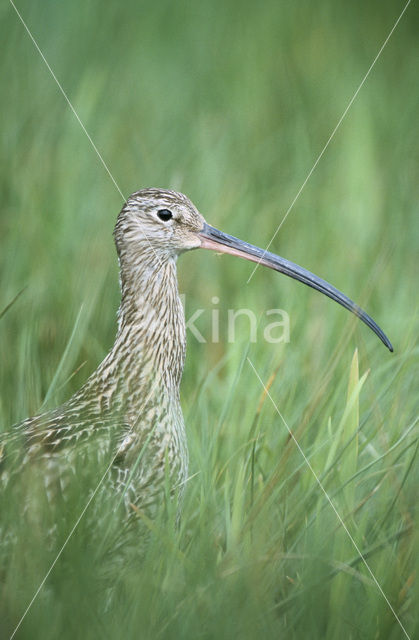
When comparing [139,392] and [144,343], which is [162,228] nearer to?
[144,343]

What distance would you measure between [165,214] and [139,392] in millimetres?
663

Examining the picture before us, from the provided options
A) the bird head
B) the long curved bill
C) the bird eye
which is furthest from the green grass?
the bird eye

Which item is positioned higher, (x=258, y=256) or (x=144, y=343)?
(x=258, y=256)

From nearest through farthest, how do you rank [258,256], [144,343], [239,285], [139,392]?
[139,392], [144,343], [258,256], [239,285]

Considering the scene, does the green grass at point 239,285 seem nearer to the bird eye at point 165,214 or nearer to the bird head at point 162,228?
the bird head at point 162,228

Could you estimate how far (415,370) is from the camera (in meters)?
3.67

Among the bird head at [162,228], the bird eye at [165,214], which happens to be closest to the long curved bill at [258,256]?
the bird head at [162,228]

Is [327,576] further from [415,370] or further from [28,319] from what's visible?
[28,319]

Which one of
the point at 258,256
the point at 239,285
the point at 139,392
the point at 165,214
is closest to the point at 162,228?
the point at 165,214

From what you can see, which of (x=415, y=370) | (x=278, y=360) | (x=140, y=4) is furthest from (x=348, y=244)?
(x=140, y=4)

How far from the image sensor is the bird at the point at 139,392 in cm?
289

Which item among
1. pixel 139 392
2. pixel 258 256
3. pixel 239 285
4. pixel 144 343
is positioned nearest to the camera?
pixel 139 392

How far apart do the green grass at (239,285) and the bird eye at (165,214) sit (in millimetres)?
448

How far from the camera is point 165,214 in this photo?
11.1ft
